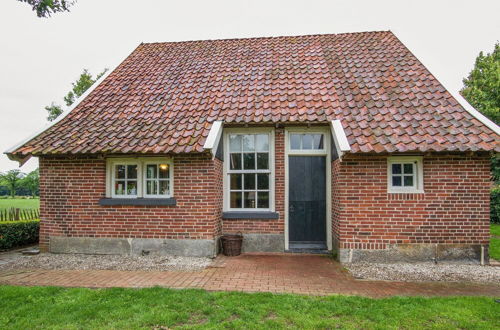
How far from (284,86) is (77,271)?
23.3 ft

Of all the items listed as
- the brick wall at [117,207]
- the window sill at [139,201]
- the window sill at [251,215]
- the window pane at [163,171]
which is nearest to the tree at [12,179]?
the brick wall at [117,207]

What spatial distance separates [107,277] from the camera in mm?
5871

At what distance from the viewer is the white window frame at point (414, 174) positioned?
7.00m

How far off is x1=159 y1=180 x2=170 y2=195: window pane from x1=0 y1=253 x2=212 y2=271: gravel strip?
1649 millimetres

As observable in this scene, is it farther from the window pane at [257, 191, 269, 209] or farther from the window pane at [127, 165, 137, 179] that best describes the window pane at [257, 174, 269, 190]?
the window pane at [127, 165, 137, 179]

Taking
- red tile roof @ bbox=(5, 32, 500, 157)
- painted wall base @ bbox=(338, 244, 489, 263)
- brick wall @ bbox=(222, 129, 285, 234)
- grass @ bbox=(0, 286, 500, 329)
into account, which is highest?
red tile roof @ bbox=(5, 32, 500, 157)

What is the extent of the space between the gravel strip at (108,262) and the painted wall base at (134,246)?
0.54 ft

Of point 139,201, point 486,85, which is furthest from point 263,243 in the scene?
point 486,85

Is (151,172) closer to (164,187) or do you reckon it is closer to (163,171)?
(163,171)

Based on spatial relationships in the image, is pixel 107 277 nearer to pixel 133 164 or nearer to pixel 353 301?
pixel 133 164

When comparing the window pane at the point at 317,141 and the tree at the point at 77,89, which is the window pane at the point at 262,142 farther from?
the tree at the point at 77,89

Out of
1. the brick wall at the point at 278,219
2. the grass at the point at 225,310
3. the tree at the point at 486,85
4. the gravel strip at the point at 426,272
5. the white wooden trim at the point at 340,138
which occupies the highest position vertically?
the tree at the point at 486,85

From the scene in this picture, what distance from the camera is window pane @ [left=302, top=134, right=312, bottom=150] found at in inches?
319

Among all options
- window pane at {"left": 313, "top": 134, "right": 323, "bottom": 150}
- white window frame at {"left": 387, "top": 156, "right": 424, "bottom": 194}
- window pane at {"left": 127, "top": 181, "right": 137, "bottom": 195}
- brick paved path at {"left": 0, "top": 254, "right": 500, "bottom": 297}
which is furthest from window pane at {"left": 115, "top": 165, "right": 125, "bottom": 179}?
white window frame at {"left": 387, "top": 156, "right": 424, "bottom": 194}
